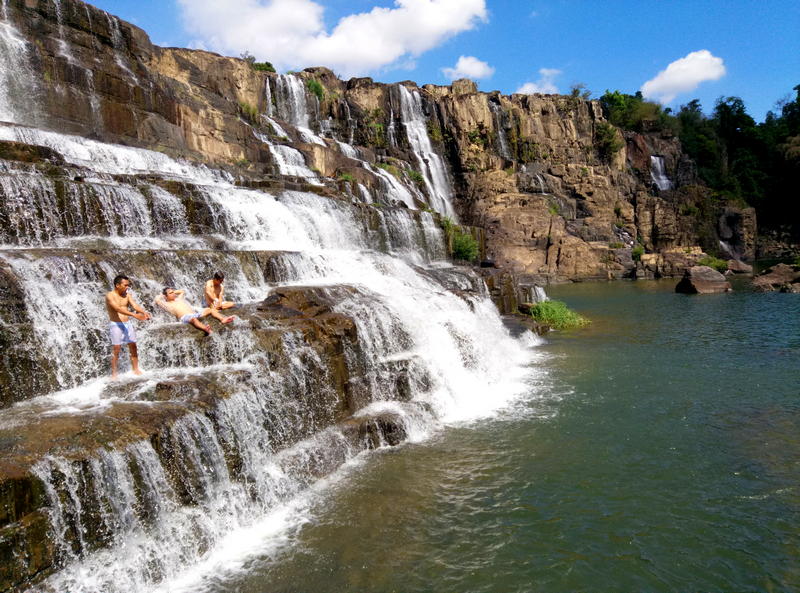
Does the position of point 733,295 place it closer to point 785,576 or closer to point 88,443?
point 785,576

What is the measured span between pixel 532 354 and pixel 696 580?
11.2m

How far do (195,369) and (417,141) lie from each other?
38890 millimetres

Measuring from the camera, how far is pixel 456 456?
339 inches

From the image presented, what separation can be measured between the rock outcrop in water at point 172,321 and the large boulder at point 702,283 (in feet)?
39.7

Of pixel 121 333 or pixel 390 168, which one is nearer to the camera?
pixel 121 333

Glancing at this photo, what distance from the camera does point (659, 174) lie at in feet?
180

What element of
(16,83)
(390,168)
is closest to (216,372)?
(16,83)

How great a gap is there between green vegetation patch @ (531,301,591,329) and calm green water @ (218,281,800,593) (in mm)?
8475

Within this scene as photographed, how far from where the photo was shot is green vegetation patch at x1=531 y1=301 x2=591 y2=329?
69.3ft

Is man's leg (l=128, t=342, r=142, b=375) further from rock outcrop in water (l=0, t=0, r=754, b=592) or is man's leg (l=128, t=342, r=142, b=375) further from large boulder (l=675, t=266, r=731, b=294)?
large boulder (l=675, t=266, r=731, b=294)

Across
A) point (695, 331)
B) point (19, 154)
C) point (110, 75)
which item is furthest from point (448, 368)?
point (110, 75)

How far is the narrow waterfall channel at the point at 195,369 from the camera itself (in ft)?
18.5

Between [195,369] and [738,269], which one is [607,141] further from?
[195,369]

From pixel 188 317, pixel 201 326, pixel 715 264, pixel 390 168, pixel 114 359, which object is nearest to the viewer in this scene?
pixel 114 359
